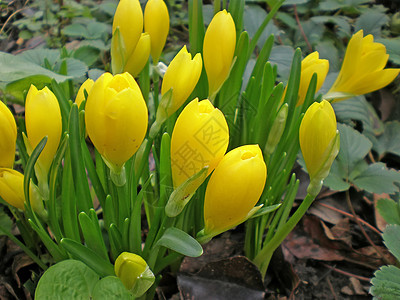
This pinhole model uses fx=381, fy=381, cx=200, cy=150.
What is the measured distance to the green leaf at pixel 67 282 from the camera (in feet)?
2.25

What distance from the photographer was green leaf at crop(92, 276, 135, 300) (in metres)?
0.66

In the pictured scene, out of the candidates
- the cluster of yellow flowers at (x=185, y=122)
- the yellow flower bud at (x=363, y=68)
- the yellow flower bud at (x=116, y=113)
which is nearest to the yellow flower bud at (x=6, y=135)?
the cluster of yellow flowers at (x=185, y=122)

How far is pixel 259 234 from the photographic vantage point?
3.00 ft

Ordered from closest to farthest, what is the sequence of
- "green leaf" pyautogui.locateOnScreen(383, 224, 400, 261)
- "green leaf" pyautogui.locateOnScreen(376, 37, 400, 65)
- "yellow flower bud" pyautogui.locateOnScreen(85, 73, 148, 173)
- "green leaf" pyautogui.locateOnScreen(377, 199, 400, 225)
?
"yellow flower bud" pyautogui.locateOnScreen(85, 73, 148, 173) → "green leaf" pyautogui.locateOnScreen(383, 224, 400, 261) → "green leaf" pyautogui.locateOnScreen(377, 199, 400, 225) → "green leaf" pyautogui.locateOnScreen(376, 37, 400, 65)

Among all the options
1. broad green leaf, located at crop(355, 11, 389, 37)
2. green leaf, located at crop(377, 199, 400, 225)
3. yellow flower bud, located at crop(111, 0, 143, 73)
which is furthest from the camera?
broad green leaf, located at crop(355, 11, 389, 37)

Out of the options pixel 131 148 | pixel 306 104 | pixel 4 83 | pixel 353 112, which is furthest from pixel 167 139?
pixel 353 112

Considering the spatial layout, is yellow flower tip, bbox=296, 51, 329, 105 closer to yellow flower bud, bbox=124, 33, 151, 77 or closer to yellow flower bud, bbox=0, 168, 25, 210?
yellow flower bud, bbox=124, 33, 151, 77

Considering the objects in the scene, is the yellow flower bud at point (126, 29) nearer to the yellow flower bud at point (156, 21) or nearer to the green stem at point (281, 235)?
the yellow flower bud at point (156, 21)

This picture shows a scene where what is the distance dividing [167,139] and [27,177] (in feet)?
0.80

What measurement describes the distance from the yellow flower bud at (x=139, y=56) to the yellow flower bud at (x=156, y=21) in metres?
0.04

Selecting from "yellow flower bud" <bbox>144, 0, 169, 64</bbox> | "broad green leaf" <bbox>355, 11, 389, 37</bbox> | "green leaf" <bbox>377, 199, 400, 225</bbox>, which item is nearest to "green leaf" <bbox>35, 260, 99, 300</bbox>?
"yellow flower bud" <bbox>144, 0, 169, 64</bbox>

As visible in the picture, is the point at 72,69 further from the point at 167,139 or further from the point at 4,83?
the point at 167,139

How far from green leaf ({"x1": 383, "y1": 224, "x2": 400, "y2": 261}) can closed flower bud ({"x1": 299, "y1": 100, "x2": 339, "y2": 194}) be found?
12.8 inches

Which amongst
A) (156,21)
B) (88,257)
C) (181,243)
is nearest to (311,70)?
(156,21)
